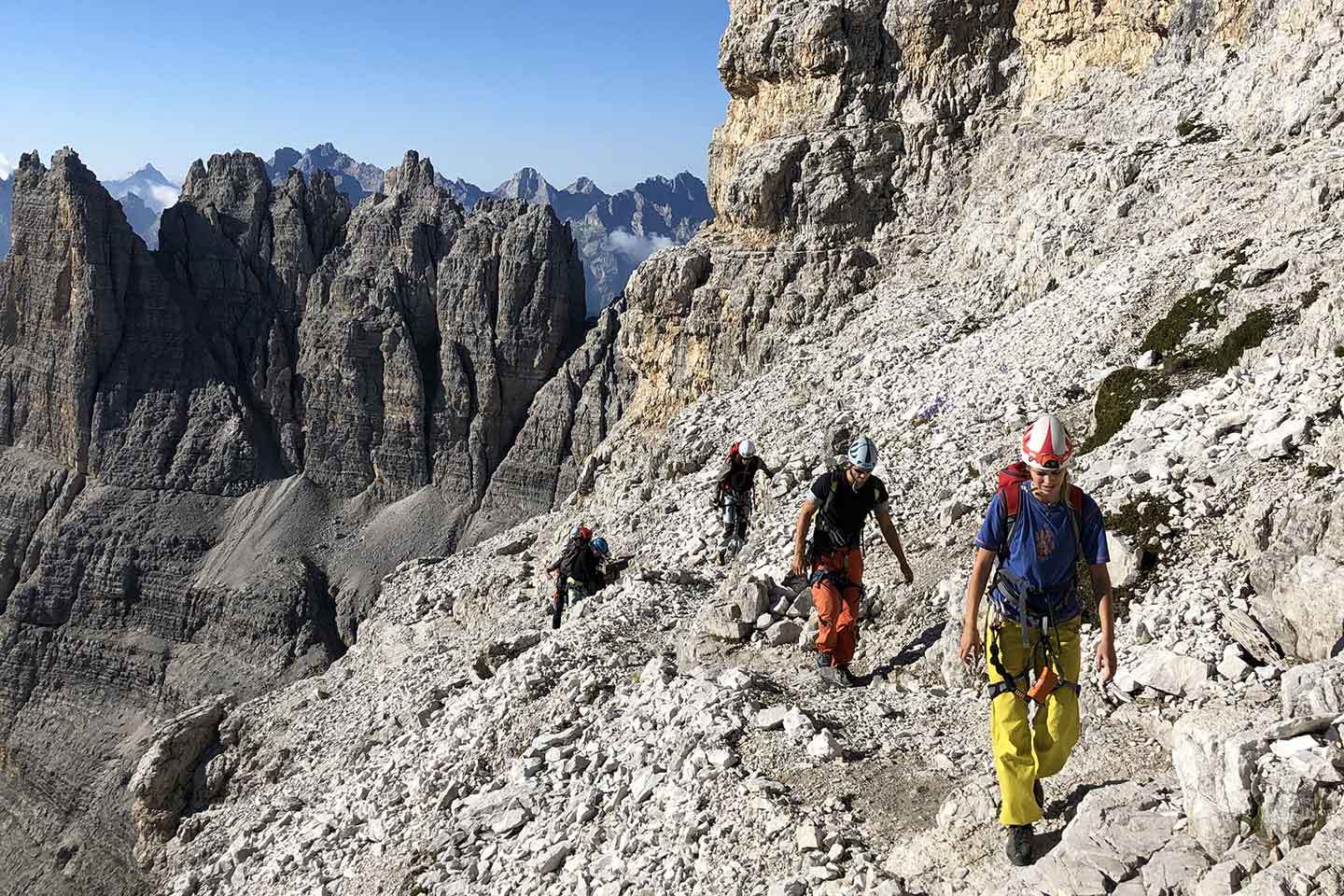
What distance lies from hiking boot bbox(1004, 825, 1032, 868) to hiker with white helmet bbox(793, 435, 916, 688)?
3904 millimetres

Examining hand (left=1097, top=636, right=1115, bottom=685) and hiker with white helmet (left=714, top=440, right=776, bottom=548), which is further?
hiker with white helmet (left=714, top=440, right=776, bottom=548)

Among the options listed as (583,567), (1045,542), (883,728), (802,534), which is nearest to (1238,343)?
(802,534)

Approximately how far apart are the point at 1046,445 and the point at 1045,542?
72 centimetres

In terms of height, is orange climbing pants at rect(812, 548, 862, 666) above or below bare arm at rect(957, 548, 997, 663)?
below

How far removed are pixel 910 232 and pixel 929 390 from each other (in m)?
13.3

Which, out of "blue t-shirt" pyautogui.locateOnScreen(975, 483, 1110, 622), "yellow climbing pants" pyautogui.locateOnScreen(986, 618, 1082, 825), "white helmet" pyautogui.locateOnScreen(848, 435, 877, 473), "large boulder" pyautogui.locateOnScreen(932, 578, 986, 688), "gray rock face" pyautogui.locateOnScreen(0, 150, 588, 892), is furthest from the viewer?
"gray rock face" pyautogui.locateOnScreen(0, 150, 588, 892)

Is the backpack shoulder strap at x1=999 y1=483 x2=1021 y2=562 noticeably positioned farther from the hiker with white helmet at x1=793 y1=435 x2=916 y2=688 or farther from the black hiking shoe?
the black hiking shoe

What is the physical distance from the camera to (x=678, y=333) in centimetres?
3678

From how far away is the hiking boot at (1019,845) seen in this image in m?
6.30

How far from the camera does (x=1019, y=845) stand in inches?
249

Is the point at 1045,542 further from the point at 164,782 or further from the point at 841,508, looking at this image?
the point at 164,782

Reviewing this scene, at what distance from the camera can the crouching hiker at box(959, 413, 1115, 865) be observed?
6441 mm

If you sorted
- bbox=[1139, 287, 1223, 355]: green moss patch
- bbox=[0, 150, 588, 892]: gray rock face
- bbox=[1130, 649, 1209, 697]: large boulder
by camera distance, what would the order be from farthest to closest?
1. bbox=[0, 150, 588, 892]: gray rock face
2. bbox=[1139, 287, 1223, 355]: green moss patch
3. bbox=[1130, 649, 1209, 697]: large boulder

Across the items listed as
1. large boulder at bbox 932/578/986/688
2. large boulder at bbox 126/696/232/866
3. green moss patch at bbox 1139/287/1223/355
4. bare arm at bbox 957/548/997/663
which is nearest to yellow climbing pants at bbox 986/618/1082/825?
bare arm at bbox 957/548/997/663
